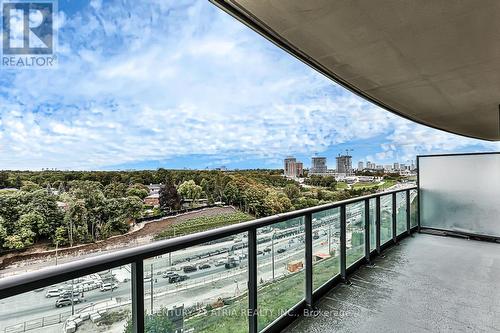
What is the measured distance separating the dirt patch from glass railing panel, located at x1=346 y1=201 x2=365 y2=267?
3033mm

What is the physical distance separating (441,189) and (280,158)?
1072 centimetres

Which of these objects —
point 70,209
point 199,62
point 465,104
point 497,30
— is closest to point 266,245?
point 497,30

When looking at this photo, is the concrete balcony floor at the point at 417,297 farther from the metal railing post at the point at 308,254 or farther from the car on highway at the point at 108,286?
the car on highway at the point at 108,286

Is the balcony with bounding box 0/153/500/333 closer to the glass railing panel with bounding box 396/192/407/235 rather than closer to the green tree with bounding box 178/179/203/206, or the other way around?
the glass railing panel with bounding box 396/192/407/235

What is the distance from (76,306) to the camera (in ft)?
4.00

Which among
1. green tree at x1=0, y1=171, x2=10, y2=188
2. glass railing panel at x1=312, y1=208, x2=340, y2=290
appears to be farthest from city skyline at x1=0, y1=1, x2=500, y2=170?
glass railing panel at x1=312, y1=208, x2=340, y2=290

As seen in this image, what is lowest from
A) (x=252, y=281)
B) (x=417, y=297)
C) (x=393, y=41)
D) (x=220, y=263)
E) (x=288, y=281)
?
(x=417, y=297)

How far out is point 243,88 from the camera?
19984 millimetres

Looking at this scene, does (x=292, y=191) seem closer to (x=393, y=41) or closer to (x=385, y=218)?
(x=385, y=218)

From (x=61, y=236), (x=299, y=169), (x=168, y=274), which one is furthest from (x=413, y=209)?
(x=61, y=236)

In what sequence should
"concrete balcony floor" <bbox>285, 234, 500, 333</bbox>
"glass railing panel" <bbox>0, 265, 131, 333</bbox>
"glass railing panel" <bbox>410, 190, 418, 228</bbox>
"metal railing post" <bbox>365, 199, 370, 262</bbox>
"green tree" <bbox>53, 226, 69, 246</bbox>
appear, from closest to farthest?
"glass railing panel" <bbox>0, 265, 131, 333</bbox>, "concrete balcony floor" <bbox>285, 234, 500, 333</bbox>, "metal railing post" <bbox>365, 199, 370, 262</bbox>, "glass railing panel" <bbox>410, 190, 418, 228</bbox>, "green tree" <bbox>53, 226, 69, 246</bbox>

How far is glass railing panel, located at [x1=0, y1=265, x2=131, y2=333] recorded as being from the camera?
1.05 m

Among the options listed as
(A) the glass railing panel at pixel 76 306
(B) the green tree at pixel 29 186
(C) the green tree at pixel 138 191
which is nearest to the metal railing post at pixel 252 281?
(A) the glass railing panel at pixel 76 306

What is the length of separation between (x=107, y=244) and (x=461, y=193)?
949 cm
